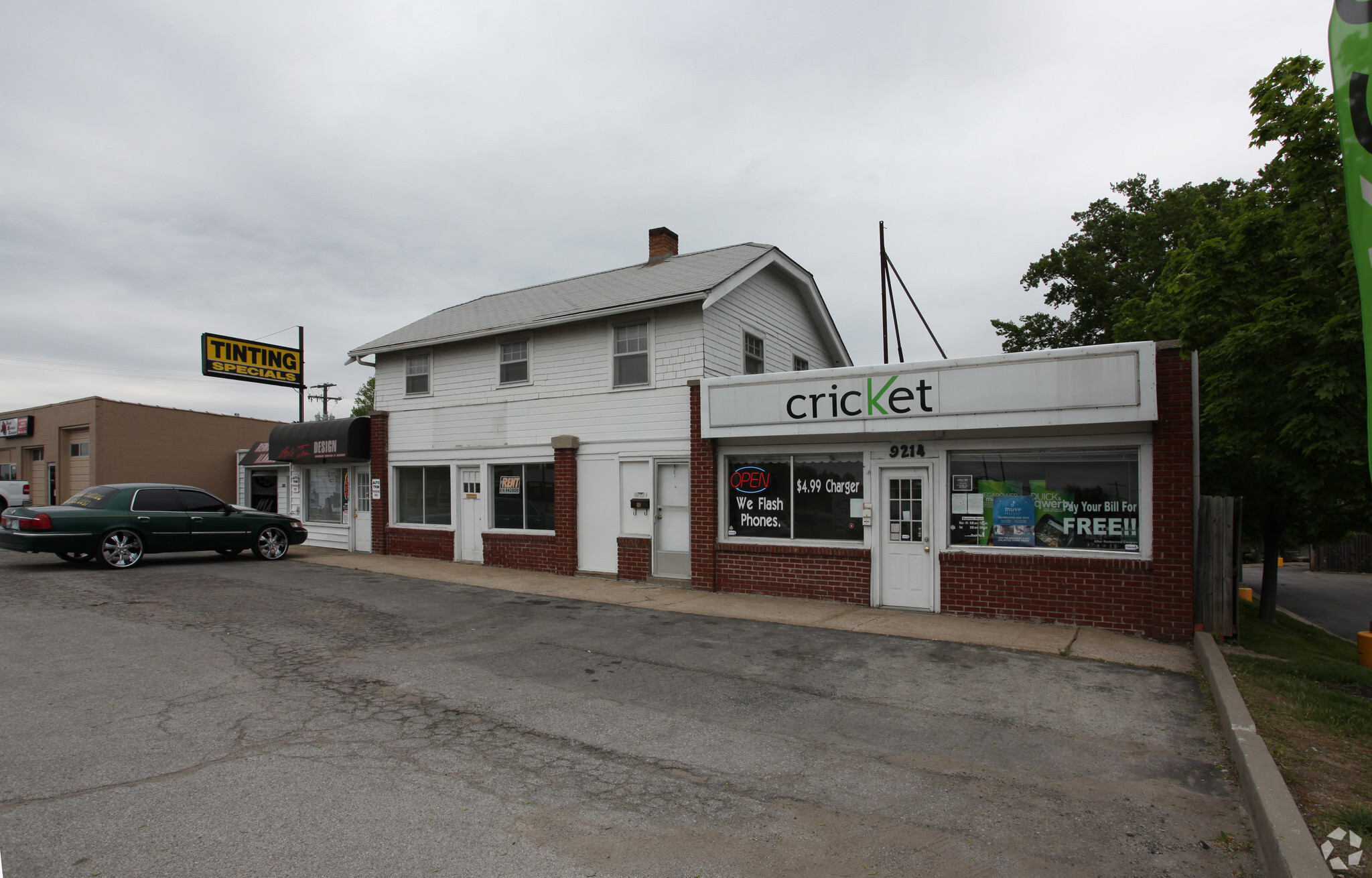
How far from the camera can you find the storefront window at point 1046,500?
9.60 metres

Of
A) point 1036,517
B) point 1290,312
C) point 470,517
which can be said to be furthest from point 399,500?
point 1290,312

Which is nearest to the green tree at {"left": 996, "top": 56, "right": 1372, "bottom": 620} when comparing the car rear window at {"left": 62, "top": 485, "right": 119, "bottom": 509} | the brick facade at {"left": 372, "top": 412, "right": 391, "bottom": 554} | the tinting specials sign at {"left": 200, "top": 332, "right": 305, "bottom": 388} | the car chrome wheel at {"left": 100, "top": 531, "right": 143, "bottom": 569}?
the brick facade at {"left": 372, "top": 412, "right": 391, "bottom": 554}

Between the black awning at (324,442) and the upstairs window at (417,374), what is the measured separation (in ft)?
4.69

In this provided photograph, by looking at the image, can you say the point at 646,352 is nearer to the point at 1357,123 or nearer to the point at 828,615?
the point at 828,615

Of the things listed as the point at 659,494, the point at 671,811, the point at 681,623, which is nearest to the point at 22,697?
the point at 671,811

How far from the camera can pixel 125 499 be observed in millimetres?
14023

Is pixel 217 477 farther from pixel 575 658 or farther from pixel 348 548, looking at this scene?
pixel 575 658

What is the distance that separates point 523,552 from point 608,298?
17.9 feet

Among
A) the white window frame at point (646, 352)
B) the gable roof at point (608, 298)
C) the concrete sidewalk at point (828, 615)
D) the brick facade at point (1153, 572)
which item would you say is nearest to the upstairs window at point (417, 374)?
the gable roof at point (608, 298)

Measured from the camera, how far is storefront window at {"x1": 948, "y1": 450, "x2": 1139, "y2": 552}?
9.60m

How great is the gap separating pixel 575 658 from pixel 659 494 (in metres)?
5.77

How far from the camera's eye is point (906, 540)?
11.0 meters

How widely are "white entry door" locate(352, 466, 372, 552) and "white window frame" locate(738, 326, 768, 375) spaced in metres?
9.82

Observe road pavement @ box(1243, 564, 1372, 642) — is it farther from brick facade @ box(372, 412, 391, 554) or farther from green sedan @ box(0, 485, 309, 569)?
green sedan @ box(0, 485, 309, 569)
